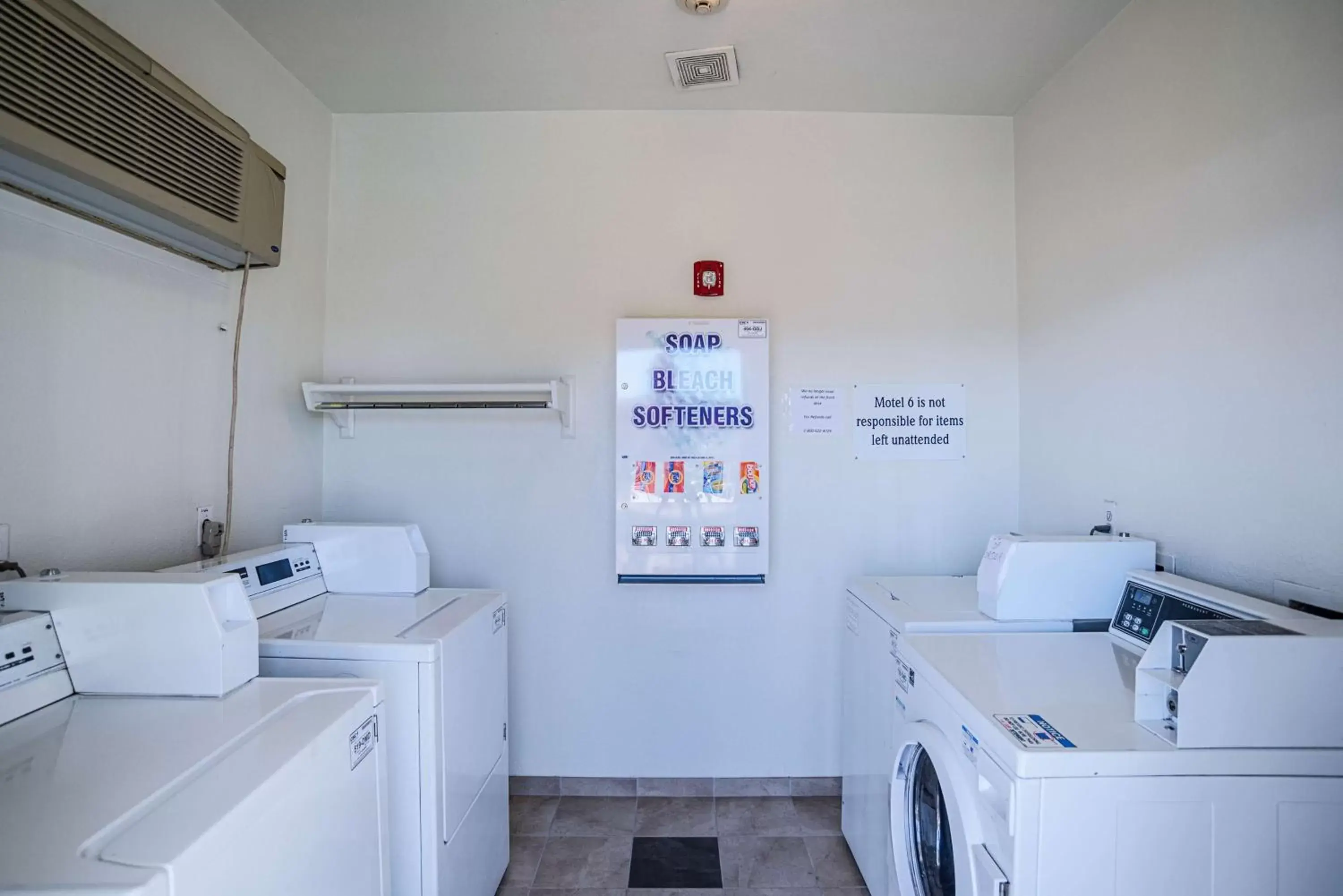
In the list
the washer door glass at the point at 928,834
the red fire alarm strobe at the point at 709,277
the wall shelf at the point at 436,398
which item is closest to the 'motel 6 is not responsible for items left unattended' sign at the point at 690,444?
the red fire alarm strobe at the point at 709,277

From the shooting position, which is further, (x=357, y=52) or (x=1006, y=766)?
(x=357, y=52)

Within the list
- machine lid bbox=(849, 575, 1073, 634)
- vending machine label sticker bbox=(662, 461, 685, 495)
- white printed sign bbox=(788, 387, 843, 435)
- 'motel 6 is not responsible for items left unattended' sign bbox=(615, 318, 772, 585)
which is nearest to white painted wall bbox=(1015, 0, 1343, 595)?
machine lid bbox=(849, 575, 1073, 634)

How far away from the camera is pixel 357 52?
189 cm

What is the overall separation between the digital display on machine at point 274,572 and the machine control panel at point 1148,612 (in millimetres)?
2204

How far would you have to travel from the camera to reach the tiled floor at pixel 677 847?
178cm

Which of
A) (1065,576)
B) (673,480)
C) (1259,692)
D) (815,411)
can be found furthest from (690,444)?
(1259,692)

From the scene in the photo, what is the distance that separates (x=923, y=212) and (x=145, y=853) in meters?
2.69

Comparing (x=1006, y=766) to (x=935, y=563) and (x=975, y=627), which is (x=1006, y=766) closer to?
(x=975, y=627)

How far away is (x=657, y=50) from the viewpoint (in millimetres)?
1868

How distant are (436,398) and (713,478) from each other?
45.0 inches

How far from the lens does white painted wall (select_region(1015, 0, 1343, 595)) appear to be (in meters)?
1.21

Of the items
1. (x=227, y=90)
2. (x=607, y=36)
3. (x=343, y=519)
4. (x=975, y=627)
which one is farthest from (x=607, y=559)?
(x=227, y=90)

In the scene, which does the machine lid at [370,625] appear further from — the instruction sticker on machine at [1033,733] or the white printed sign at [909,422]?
the white printed sign at [909,422]

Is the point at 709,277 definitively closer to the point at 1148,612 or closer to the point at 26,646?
the point at 1148,612
